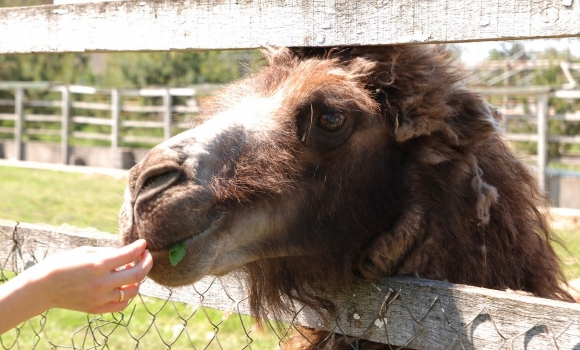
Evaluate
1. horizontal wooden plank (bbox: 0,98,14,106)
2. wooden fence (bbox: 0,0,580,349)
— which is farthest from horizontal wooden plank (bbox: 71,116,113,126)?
wooden fence (bbox: 0,0,580,349)

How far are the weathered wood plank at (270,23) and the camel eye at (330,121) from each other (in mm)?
308

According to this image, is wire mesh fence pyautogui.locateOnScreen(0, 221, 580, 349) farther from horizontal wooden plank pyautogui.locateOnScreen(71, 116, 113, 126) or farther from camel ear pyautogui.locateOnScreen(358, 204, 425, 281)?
horizontal wooden plank pyautogui.locateOnScreen(71, 116, 113, 126)

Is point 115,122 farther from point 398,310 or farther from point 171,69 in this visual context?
point 398,310

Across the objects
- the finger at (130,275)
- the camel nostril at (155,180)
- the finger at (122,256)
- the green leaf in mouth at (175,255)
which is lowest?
the green leaf in mouth at (175,255)

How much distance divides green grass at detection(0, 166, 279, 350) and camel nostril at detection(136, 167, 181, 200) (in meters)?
0.67

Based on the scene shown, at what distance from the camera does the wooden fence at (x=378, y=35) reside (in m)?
2.16

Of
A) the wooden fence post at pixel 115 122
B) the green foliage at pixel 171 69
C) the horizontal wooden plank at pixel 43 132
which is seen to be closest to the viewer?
the wooden fence post at pixel 115 122

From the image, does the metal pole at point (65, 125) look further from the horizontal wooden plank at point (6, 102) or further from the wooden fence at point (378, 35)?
the wooden fence at point (378, 35)

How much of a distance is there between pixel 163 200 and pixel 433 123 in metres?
1.13

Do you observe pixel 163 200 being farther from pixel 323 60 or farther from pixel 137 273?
pixel 323 60

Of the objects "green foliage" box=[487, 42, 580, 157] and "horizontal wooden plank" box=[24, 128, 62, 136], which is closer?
"green foliage" box=[487, 42, 580, 157]

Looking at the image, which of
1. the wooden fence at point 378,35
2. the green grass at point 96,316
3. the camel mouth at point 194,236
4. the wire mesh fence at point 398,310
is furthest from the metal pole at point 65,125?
the camel mouth at point 194,236

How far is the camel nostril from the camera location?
251 centimetres

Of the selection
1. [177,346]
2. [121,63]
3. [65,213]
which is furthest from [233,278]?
[121,63]
